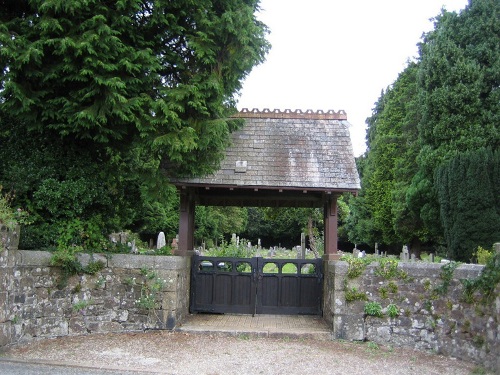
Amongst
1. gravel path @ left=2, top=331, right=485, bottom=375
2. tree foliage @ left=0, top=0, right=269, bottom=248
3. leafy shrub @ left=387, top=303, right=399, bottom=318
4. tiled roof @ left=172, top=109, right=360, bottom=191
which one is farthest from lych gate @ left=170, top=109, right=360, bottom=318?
gravel path @ left=2, top=331, right=485, bottom=375

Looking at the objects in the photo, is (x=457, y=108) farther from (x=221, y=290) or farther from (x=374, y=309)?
(x=221, y=290)

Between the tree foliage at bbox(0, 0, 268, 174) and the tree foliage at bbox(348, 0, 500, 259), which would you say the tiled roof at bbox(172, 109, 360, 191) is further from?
the tree foliage at bbox(348, 0, 500, 259)

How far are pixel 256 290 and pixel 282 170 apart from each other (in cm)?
264

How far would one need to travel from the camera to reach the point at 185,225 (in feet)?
33.2

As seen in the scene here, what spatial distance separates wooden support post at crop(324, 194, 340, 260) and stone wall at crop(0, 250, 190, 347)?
10.2 ft

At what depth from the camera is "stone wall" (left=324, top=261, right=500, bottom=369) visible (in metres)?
7.93

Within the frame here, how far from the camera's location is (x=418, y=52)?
1052 inches

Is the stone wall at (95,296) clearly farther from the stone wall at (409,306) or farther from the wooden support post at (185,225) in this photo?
the stone wall at (409,306)

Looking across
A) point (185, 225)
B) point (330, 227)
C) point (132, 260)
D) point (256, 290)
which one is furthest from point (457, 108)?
point (132, 260)

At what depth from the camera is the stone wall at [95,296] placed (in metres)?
7.86

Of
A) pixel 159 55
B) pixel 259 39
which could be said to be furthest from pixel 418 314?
pixel 159 55

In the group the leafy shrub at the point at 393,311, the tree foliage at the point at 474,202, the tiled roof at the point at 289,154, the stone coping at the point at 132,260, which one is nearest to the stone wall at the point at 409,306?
the leafy shrub at the point at 393,311

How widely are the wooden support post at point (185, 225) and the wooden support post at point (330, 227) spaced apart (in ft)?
9.56

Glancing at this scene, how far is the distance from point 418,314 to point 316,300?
2.47 m
